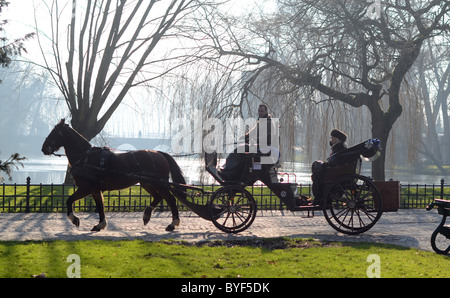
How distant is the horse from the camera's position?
8781mm

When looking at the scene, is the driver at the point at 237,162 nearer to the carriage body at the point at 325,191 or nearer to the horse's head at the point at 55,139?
the carriage body at the point at 325,191

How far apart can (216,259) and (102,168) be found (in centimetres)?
335

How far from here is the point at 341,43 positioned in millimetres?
13727

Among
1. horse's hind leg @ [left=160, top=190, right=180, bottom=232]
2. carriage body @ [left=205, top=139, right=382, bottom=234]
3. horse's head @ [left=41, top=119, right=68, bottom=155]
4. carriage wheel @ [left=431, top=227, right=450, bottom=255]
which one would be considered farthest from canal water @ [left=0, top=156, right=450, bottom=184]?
carriage wheel @ [left=431, top=227, right=450, bottom=255]

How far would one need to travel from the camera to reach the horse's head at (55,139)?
890cm

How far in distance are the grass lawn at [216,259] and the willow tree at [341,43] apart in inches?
300

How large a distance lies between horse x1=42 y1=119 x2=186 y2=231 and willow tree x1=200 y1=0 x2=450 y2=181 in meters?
6.33

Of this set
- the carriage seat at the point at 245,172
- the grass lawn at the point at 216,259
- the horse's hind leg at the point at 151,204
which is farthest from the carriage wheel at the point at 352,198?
the horse's hind leg at the point at 151,204

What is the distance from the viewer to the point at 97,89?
54.2ft

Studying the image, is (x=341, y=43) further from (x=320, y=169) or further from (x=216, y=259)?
(x=216, y=259)

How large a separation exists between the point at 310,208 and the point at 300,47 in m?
6.75
